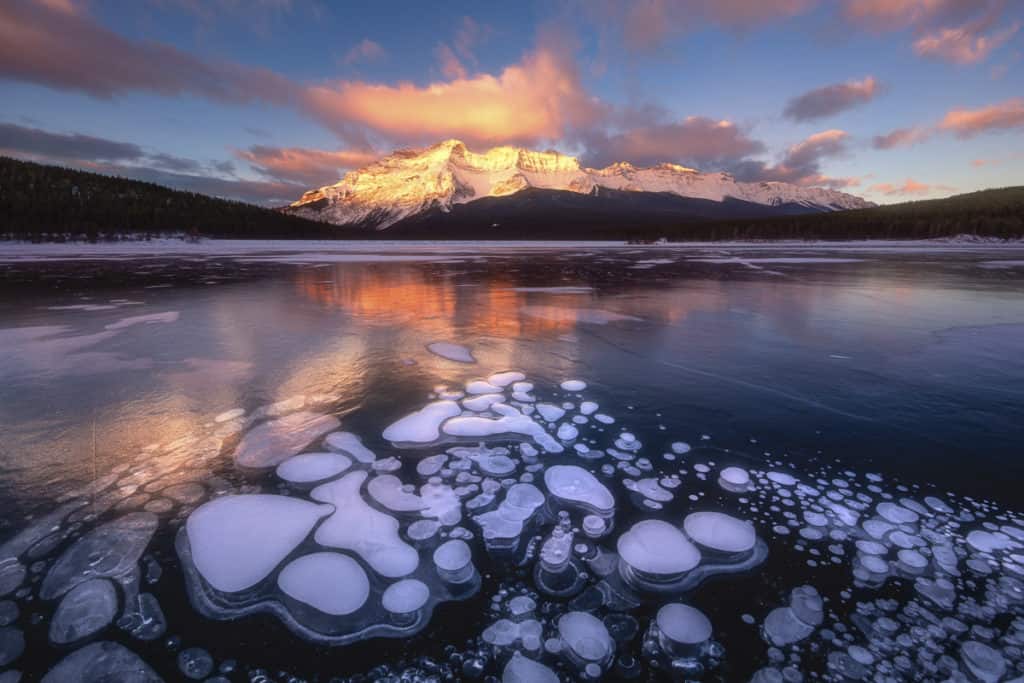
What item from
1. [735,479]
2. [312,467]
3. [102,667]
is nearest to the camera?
[102,667]

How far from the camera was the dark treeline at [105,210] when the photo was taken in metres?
53.4

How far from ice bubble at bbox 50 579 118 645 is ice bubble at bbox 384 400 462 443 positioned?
1.82 m

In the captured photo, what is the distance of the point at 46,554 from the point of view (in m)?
2.28

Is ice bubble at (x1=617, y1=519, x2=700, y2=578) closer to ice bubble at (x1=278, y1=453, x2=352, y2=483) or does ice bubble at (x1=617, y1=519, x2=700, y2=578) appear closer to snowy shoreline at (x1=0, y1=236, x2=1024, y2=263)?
ice bubble at (x1=278, y1=453, x2=352, y2=483)

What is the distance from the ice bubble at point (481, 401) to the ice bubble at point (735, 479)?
6.85ft

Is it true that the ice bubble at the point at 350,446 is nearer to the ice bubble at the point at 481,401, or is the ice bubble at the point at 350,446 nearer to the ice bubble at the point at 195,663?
the ice bubble at the point at 481,401

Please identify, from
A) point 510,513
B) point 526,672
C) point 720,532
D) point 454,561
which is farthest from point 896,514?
point 454,561

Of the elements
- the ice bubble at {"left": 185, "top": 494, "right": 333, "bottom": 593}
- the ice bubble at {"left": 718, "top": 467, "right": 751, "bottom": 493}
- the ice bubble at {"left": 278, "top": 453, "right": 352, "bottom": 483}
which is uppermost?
the ice bubble at {"left": 718, "top": 467, "right": 751, "bottom": 493}

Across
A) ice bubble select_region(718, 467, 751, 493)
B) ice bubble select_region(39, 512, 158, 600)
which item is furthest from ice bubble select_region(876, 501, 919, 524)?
ice bubble select_region(39, 512, 158, 600)

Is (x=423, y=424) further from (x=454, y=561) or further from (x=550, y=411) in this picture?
(x=454, y=561)

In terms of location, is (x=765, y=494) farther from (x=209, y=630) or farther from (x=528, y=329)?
(x=528, y=329)

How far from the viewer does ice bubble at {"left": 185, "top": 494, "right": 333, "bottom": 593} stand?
87.8 inches

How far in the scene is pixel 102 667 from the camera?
1.72 meters

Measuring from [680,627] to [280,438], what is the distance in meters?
3.14
